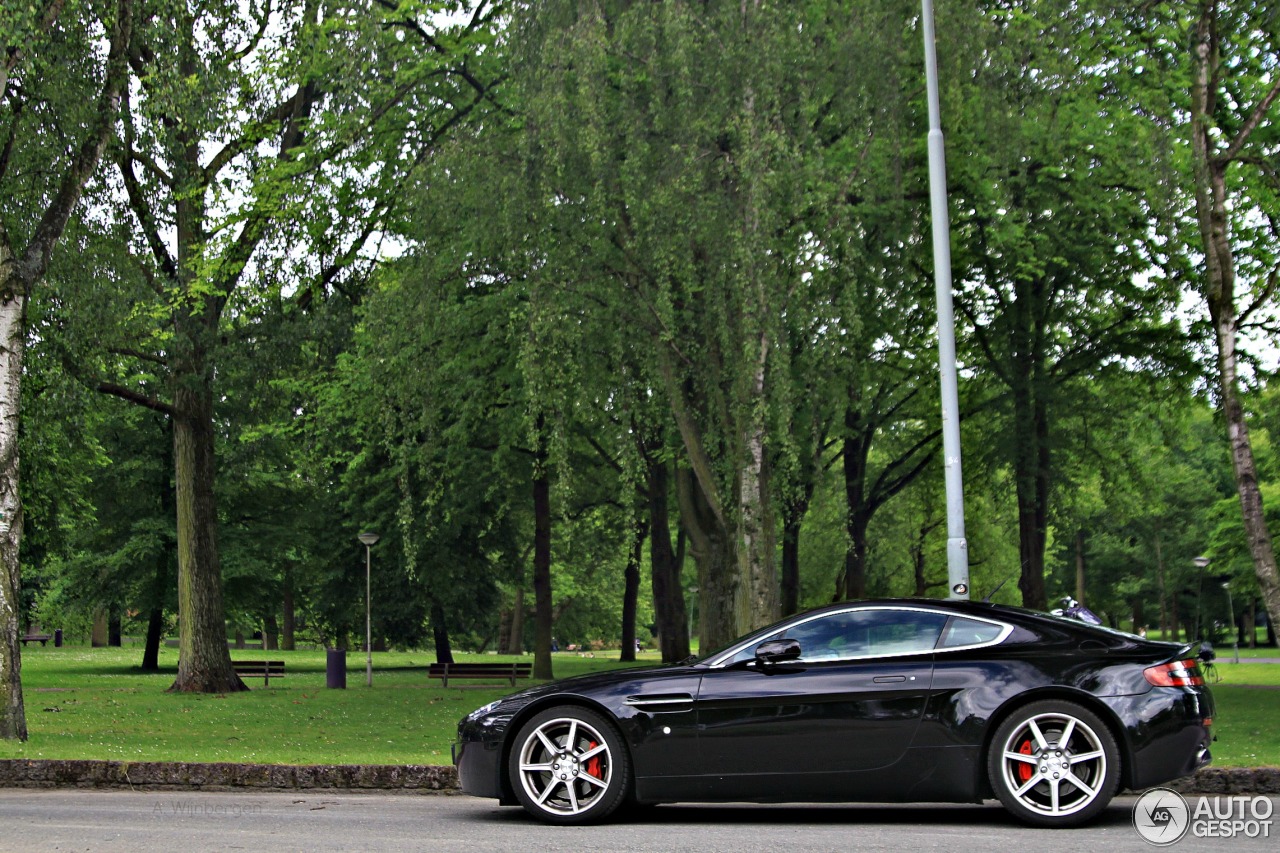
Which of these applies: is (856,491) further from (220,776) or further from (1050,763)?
(1050,763)

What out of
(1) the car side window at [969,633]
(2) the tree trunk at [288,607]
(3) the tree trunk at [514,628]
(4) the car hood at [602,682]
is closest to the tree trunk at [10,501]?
(4) the car hood at [602,682]

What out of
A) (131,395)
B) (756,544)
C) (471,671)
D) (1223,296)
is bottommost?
(471,671)

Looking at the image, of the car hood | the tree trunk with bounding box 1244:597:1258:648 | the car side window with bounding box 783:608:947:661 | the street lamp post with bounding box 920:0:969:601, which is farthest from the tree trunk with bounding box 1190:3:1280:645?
the tree trunk with bounding box 1244:597:1258:648

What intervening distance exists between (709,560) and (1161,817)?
19719 mm

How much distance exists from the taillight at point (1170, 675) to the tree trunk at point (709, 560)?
18.5 meters

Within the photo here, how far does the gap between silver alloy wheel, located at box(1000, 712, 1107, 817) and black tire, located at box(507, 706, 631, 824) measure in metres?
2.31

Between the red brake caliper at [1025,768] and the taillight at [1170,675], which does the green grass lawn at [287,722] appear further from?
the red brake caliper at [1025,768]

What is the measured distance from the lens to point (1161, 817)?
8.39 metres

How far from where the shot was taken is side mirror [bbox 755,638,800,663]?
8508 mm

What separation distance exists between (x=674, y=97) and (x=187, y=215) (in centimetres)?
1258

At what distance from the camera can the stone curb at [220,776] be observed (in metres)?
10.9

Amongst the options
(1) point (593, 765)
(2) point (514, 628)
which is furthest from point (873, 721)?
(2) point (514, 628)

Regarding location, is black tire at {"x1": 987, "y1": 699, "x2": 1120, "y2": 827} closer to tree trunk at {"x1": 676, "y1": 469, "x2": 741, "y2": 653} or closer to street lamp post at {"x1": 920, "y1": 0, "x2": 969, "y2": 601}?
street lamp post at {"x1": 920, "y1": 0, "x2": 969, "y2": 601}

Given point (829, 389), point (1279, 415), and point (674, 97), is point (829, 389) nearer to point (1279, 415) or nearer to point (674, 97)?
point (674, 97)
